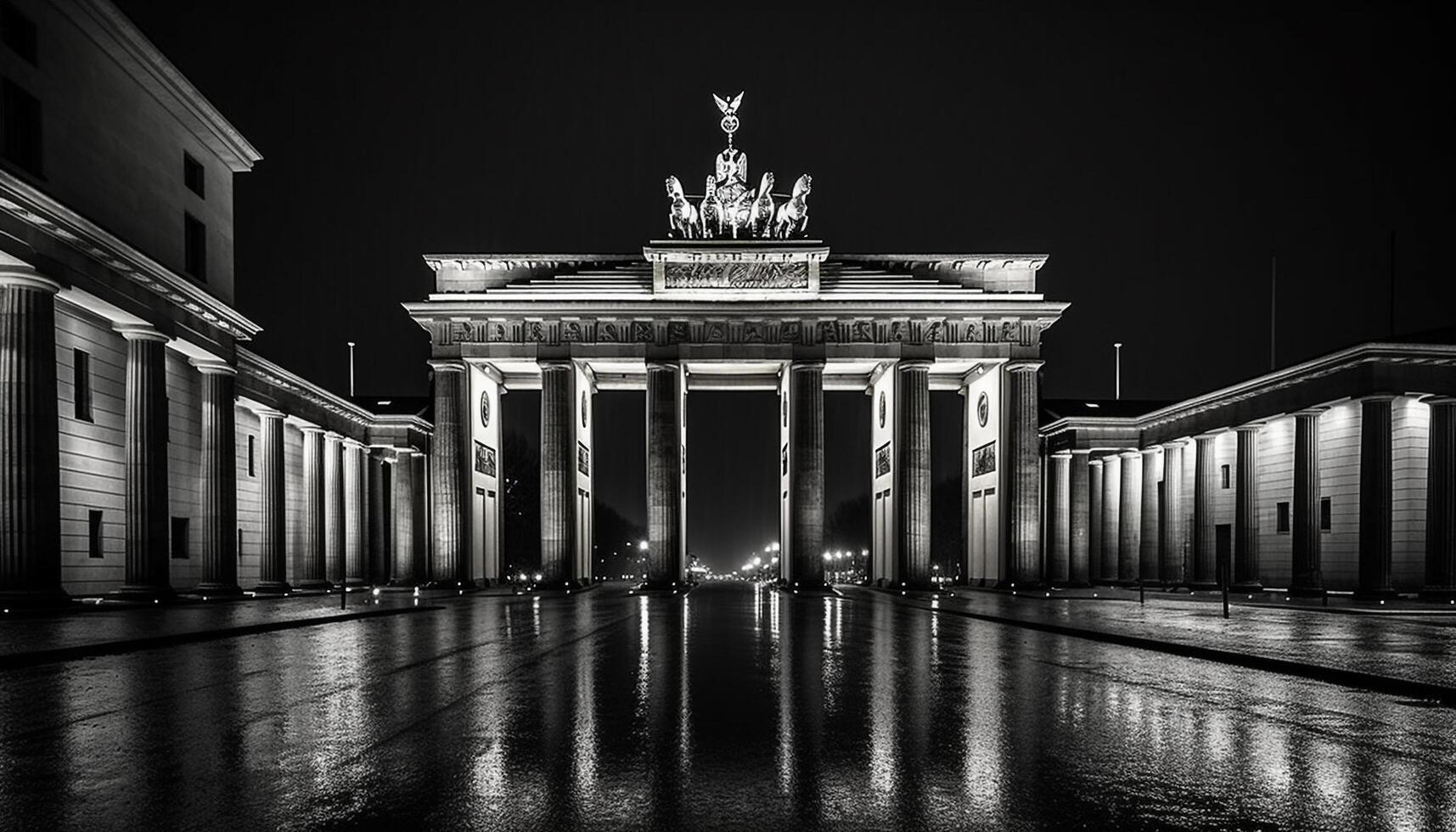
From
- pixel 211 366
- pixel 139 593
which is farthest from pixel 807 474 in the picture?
pixel 139 593

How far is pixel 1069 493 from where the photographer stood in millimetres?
57594

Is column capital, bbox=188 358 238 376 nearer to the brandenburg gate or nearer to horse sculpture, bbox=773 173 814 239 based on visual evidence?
the brandenburg gate

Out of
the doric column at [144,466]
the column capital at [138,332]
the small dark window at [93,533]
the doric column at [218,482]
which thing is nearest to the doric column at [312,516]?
the doric column at [218,482]

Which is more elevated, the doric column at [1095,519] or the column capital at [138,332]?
the column capital at [138,332]

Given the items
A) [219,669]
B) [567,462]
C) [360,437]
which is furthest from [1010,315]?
[219,669]

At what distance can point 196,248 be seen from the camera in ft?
122

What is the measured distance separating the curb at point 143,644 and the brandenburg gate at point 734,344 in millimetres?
27444

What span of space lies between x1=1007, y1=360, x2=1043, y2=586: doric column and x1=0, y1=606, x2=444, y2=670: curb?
33730 mm

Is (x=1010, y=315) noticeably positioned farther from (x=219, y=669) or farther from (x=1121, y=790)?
(x=1121, y=790)

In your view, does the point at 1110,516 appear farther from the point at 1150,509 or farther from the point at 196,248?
the point at 196,248

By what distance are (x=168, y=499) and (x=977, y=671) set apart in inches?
1129

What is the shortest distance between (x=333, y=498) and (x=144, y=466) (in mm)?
22347

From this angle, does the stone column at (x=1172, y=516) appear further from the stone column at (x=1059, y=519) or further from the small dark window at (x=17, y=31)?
the small dark window at (x=17, y=31)

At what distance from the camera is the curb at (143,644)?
14223mm
